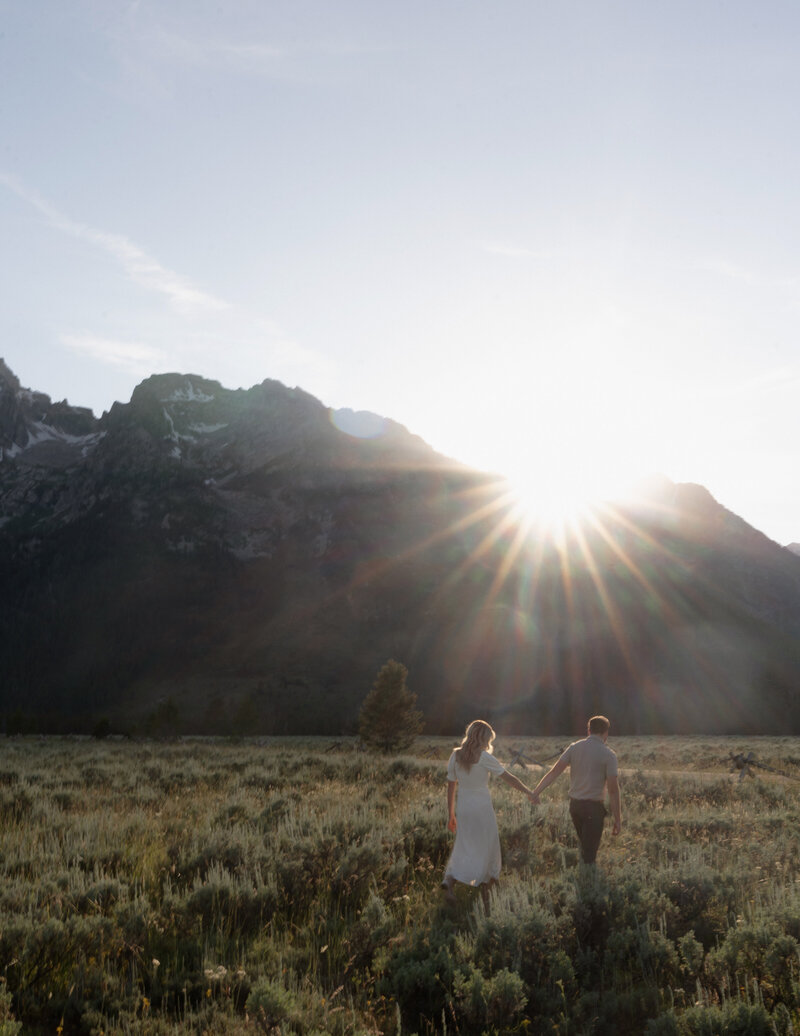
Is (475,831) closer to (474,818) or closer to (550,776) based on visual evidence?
(474,818)

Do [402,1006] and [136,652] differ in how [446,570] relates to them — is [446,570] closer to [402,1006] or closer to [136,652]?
[136,652]

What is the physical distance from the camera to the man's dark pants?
833cm

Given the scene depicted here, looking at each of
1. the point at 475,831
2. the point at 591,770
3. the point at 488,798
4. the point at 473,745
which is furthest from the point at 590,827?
the point at 473,745

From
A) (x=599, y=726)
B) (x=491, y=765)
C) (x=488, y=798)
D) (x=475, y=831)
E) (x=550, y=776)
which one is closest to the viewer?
(x=475, y=831)

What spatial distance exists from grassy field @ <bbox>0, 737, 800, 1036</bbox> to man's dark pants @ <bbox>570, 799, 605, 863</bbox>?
0.29m

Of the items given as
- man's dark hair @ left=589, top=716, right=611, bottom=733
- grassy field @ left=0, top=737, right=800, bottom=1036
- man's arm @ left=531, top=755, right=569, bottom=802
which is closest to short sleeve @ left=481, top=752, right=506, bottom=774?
man's arm @ left=531, top=755, right=569, bottom=802

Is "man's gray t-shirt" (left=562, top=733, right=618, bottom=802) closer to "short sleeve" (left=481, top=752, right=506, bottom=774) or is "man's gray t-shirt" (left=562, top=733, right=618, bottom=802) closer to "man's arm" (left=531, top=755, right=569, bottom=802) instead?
"man's arm" (left=531, top=755, right=569, bottom=802)

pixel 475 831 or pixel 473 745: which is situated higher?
pixel 473 745

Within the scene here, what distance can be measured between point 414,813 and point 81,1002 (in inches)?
238

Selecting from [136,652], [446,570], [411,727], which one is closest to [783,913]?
[411,727]

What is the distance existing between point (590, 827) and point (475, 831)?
5.71ft

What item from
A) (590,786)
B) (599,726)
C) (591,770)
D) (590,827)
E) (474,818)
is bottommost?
(590,827)

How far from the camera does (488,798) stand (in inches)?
306

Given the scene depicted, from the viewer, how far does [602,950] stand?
5.98 m
